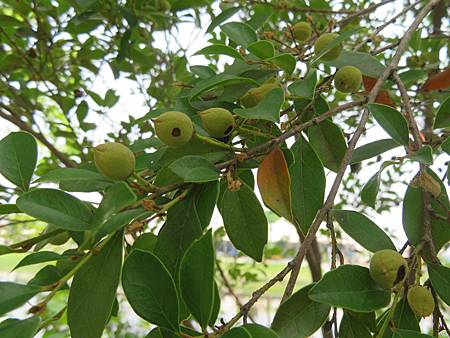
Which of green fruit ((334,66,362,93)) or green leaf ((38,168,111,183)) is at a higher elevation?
green fruit ((334,66,362,93))

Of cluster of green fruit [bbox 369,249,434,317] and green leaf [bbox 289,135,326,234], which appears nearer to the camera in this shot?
cluster of green fruit [bbox 369,249,434,317]

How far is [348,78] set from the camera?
586 millimetres

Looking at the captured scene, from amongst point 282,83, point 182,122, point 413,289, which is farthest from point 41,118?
point 413,289

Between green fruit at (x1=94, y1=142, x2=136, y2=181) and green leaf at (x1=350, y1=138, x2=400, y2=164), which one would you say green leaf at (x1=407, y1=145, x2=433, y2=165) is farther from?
green fruit at (x1=94, y1=142, x2=136, y2=181)

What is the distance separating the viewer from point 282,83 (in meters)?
0.62

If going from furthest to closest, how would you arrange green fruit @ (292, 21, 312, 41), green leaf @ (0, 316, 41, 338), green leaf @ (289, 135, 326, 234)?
green fruit @ (292, 21, 312, 41) → green leaf @ (289, 135, 326, 234) → green leaf @ (0, 316, 41, 338)

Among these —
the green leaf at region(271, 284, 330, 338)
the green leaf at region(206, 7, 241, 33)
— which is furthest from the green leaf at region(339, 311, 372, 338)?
the green leaf at region(206, 7, 241, 33)

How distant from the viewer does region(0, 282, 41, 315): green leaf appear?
35 cm

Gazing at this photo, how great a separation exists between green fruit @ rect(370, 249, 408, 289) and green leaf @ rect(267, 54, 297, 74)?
21 cm

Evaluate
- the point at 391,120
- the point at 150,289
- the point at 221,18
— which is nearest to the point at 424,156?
the point at 391,120

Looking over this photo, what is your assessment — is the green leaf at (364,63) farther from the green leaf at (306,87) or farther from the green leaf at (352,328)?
the green leaf at (352,328)

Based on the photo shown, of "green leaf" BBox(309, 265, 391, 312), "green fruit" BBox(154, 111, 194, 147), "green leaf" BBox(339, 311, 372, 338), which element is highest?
"green fruit" BBox(154, 111, 194, 147)

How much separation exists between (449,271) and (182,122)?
276 mm

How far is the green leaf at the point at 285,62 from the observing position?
527mm
